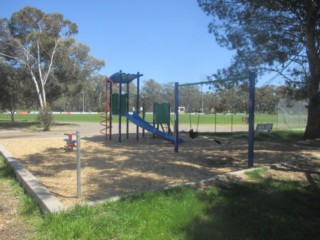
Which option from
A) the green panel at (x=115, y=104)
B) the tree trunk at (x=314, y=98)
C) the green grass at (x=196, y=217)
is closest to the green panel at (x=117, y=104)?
the green panel at (x=115, y=104)

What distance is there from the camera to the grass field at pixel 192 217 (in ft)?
13.4

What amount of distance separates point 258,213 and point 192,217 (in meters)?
0.93

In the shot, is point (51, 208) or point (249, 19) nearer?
point (51, 208)

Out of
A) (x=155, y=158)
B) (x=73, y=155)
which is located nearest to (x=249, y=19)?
(x=155, y=158)

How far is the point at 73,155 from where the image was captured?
1059 centimetres

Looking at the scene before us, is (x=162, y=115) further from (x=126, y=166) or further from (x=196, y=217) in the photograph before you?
(x=196, y=217)

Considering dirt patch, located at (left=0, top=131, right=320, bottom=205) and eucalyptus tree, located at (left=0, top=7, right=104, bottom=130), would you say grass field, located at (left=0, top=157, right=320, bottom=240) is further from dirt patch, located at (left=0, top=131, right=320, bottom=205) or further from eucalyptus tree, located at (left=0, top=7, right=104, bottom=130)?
eucalyptus tree, located at (left=0, top=7, right=104, bottom=130)

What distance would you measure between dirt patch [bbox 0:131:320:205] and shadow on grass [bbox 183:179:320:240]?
1332mm

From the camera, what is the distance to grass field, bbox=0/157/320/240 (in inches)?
160

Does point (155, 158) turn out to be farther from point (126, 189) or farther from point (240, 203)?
point (240, 203)

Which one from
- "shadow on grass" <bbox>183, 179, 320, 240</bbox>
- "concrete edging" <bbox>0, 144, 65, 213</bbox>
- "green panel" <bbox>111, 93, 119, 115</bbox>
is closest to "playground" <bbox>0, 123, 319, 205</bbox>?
"concrete edging" <bbox>0, 144, 65, 213</bbox>

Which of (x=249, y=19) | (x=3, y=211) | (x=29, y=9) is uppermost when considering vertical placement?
(x=29, y=9)

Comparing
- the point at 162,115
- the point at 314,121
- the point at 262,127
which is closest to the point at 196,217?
the point at 162,115

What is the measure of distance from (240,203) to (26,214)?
310 centimetres
